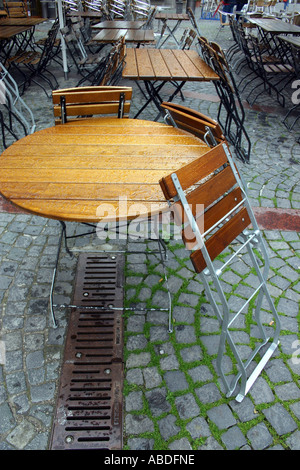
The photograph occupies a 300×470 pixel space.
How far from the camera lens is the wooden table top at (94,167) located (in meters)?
1.87

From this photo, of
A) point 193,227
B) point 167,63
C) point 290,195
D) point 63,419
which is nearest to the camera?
point 193,227

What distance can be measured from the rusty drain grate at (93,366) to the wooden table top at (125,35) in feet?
14.6

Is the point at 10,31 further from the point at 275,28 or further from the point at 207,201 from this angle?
the point at 207,201

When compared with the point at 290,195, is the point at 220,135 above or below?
above

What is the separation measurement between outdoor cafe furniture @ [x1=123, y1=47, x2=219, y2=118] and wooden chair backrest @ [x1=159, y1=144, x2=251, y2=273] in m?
2.64

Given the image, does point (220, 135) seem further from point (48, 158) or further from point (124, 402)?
point (124, 402)

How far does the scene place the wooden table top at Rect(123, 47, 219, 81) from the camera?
4.21 metres

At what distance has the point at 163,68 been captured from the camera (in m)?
4.58

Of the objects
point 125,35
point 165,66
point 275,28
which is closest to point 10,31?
point 125,35

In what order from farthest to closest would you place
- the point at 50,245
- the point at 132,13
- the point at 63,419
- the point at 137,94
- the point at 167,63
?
the point at 132,13, the point at 137,94, the point at 167,63, the point at 50,245, the point at 63,419

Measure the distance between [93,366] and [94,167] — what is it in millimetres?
1269

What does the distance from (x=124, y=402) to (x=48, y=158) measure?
5.12 ft

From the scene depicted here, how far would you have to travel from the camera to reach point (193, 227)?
67.0 inches
